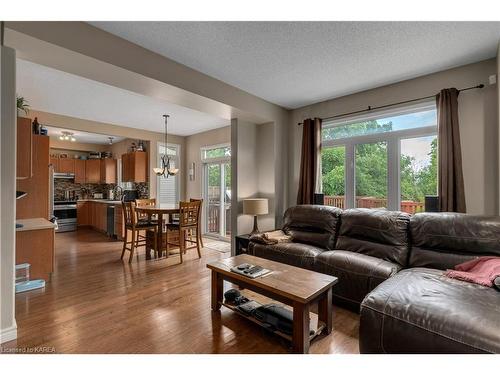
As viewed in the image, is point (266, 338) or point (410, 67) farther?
point (410, 67)

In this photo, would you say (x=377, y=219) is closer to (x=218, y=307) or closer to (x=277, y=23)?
(x=218, y=307)

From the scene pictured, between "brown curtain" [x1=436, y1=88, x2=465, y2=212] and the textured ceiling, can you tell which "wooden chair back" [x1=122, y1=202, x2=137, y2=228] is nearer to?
the textured ceiling

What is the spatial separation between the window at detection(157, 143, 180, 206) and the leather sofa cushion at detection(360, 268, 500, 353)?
5.48 meters

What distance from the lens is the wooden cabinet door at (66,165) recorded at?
22.7 ft

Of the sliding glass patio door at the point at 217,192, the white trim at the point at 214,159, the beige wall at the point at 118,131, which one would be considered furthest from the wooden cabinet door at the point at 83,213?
the white trim at the point at 214,159

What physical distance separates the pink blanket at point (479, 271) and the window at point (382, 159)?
3.63 ft

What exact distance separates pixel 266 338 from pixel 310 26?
103 inches

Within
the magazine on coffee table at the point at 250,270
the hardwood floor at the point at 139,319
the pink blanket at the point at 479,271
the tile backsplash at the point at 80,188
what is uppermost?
the tile backsplash at the point at 80,188

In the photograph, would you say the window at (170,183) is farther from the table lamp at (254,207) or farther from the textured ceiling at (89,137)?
the table lamp at (254,207)

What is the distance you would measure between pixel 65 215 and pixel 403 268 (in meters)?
7.83

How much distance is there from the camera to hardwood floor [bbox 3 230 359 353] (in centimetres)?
185

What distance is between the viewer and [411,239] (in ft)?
8.41
